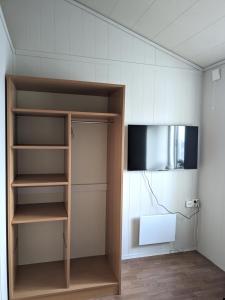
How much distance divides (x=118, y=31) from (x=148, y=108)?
961mm

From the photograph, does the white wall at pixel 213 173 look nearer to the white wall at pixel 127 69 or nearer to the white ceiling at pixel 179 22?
the white wall at pixel 127 69

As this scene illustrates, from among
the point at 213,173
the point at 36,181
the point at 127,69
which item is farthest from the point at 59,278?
the point at 127,69

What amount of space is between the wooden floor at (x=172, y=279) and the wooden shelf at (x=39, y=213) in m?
0.94

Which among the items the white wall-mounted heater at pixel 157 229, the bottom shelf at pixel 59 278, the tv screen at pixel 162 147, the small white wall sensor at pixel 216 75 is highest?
the small white wall sensor at pixel 216 75

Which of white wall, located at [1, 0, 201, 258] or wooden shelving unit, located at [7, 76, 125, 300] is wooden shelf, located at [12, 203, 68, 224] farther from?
white wall, located at [1, 0, 201, 258]

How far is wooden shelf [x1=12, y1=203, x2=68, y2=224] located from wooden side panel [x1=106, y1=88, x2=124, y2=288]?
1.72ft

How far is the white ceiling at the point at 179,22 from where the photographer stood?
6.84ft

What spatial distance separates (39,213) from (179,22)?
7.69ft

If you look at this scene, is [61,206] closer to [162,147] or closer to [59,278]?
[59,278]

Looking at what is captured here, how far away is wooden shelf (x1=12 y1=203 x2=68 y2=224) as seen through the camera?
2094 mm

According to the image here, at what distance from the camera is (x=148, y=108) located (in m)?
2.87

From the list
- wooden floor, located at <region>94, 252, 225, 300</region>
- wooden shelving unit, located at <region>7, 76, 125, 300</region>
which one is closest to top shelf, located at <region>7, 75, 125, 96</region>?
wooden shelving unit, located at <region>7, 76, 125, 300</region>

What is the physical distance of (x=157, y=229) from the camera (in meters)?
2.94

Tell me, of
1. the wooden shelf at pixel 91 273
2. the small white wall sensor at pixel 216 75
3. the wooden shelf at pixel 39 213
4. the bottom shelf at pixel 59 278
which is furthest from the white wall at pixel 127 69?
the wooden shelf at pixel 39 213
